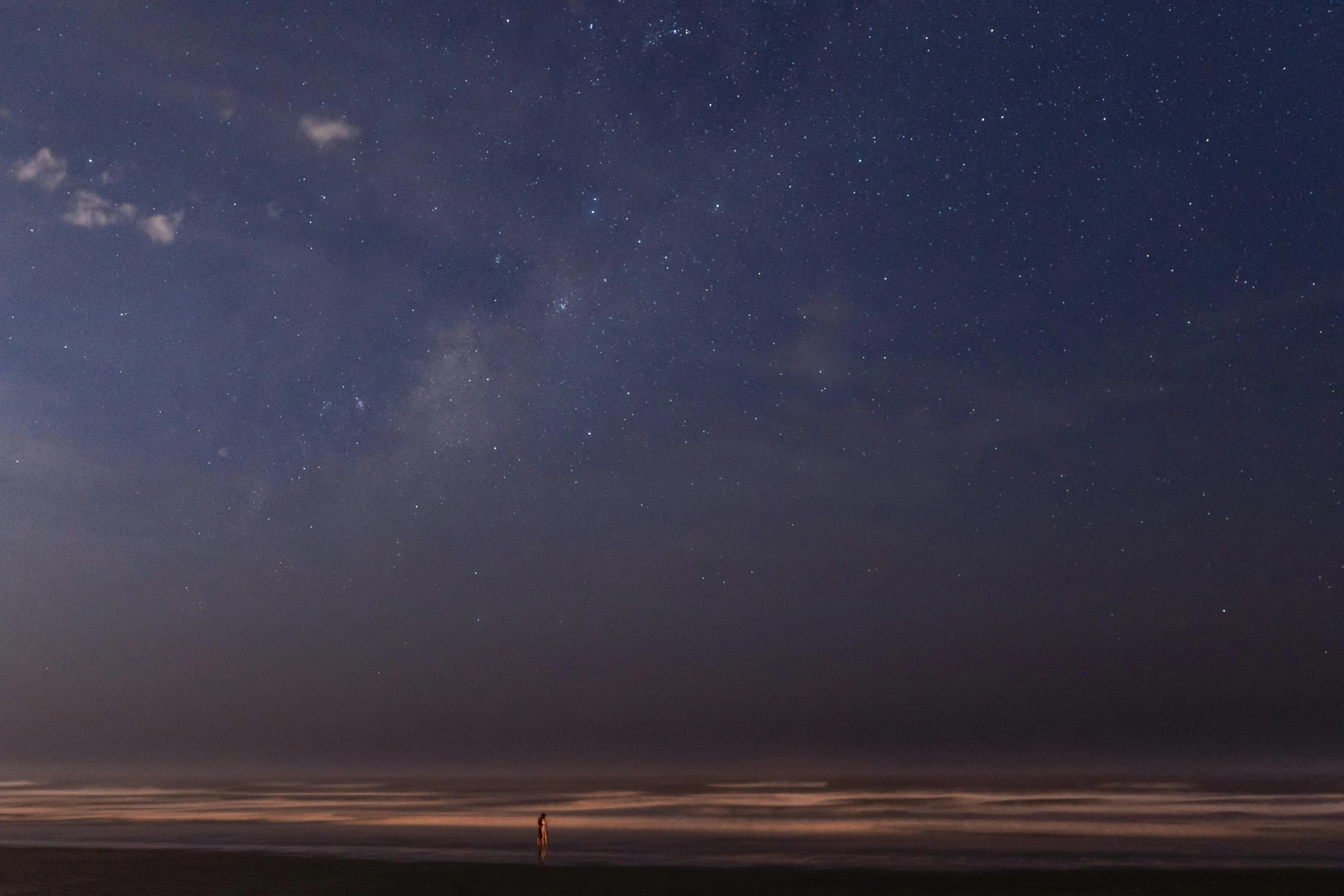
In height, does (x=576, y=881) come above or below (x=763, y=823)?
above

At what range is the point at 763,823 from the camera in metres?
40.5

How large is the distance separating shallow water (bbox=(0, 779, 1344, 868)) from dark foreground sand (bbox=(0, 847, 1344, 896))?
→ 1.99 metres

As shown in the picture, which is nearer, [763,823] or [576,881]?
[576,881]

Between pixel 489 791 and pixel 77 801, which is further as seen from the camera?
pixel 489 791

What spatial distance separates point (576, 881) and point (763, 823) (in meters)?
17.2

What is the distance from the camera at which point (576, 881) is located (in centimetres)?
2497

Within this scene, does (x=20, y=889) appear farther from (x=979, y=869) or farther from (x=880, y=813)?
(x=880, y=813)

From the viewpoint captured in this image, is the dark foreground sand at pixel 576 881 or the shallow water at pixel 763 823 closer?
the dark foreground sand at pixel 576 881

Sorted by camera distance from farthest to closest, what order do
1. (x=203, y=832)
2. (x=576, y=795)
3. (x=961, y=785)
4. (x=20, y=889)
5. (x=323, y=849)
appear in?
(x=961, y=785) → (x=576, y=795) → (x=203, y=832) → (x=323, y=849) → (x=20, y=889)

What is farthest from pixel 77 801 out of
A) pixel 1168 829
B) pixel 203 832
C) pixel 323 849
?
pixel 1168 829

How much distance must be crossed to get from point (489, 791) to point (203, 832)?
30.4 metres

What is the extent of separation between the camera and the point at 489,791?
68.4 meters

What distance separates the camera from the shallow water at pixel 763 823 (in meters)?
30.1

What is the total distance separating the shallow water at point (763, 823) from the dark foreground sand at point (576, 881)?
1.99 m
